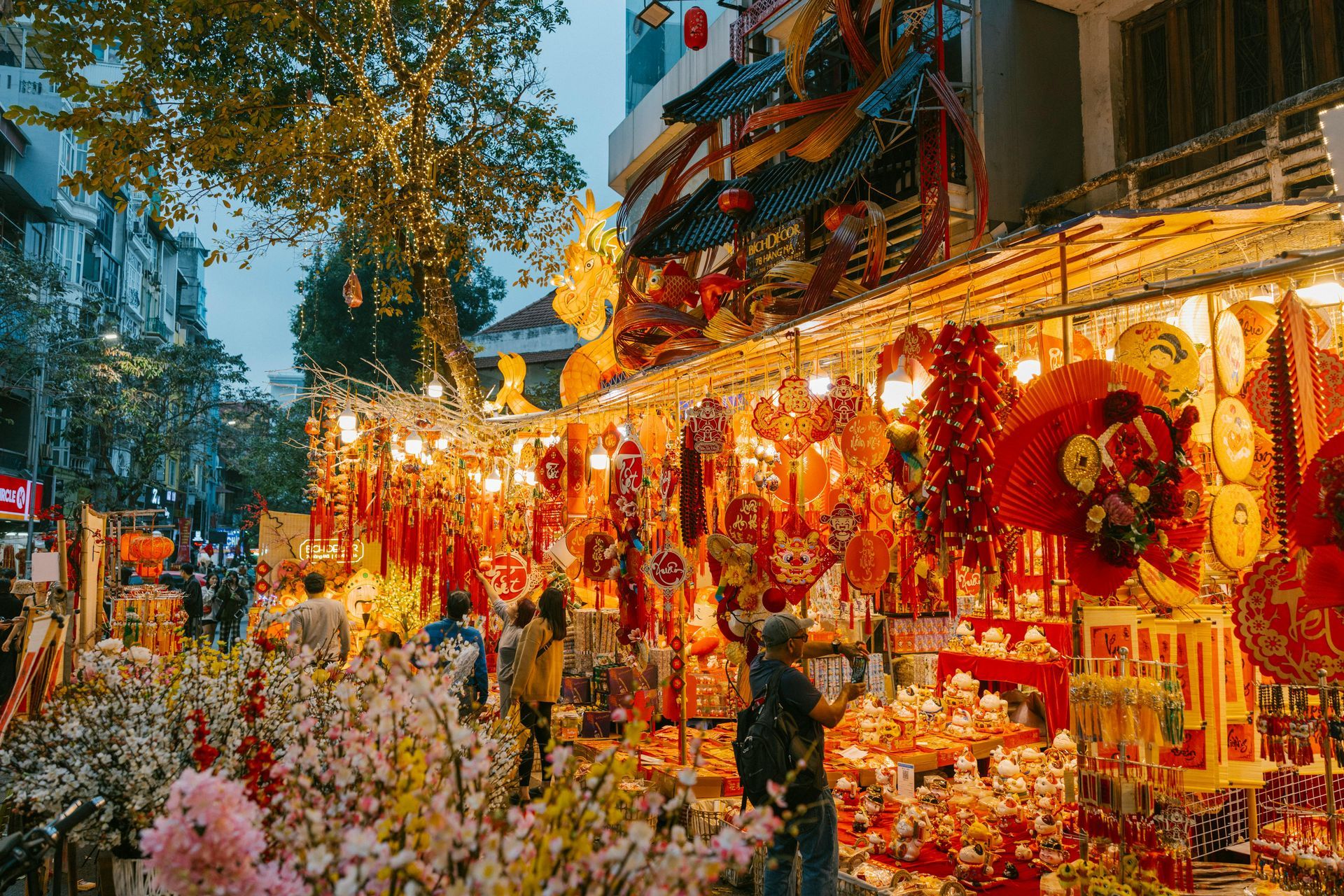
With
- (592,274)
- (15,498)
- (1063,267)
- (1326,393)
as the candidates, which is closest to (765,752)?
(1063,267)

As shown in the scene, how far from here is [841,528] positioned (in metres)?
4.87

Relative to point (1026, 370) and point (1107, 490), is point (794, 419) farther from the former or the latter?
point (1107, 490)

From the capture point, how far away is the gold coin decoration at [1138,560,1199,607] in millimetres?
3455

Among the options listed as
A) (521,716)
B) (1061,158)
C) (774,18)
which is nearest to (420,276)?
(774,18)

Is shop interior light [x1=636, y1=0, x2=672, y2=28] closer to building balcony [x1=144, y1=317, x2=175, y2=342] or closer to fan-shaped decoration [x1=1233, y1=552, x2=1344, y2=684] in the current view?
fan-shaped decoration [x1=1233, y1=552, x2=1344, y2=684]

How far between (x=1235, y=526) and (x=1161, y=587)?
336 millimetres

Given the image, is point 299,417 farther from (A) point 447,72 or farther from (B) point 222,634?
(A) point 447,72

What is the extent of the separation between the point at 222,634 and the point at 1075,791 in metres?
13.4

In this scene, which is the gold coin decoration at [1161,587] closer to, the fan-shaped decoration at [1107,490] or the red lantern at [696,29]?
the fan-shaped decoration at [1107,490]

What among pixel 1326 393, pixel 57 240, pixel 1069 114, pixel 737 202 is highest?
pixel 57 240

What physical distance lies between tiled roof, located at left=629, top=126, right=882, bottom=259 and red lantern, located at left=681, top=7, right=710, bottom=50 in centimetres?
289

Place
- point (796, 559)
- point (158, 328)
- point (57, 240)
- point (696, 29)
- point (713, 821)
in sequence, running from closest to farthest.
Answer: point (796, 559)
point (713, 821)
point (696, 29)
point (57, 240)
point (158, 328)

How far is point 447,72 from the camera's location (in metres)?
Result: 11.9

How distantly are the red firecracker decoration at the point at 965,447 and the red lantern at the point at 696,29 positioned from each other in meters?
8.19
